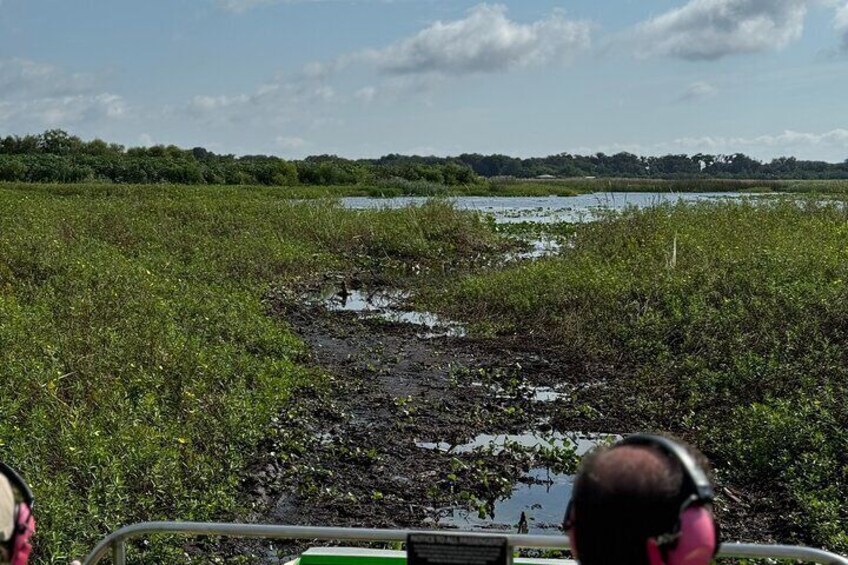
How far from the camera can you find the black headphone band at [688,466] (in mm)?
1202

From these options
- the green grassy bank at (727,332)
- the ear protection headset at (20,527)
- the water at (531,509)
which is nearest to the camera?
the ear protection headset at (20,527)

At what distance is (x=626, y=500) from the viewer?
1.17 m

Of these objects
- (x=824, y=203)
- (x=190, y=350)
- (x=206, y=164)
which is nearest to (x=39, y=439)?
(x=190, y=350)

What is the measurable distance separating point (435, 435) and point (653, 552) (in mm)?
6543

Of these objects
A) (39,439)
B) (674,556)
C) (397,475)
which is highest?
(674,556)

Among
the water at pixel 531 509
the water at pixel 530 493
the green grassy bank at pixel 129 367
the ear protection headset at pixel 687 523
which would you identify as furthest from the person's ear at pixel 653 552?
the water at pixel 530 493

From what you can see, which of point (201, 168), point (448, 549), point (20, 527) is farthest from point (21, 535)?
point (201, 168)

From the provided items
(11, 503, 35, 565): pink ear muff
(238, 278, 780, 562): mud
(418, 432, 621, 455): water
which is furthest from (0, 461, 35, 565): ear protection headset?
(418, 432, 621, 455): water

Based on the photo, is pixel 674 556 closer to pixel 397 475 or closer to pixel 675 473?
pixel 675 473

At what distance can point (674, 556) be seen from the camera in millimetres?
1204

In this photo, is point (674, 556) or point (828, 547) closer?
point (674, 556)

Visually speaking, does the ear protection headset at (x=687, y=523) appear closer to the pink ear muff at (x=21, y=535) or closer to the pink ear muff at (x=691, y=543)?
the pink ear muff at (x=691, y=543)

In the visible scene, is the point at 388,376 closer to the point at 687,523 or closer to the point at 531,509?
the point at 531,509

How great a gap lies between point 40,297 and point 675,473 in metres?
8.62
